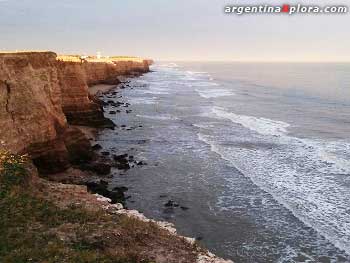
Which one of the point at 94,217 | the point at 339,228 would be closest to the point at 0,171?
the point at 94,217

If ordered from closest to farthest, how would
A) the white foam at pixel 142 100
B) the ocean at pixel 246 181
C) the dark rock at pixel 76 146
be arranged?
the ocean at pixel 246 181 → the dark rock at pixel 76 146 → the white foam at pixel 142 100

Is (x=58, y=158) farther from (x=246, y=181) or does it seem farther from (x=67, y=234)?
(x=67, y=234)

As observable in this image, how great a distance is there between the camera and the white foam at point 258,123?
4429 cm

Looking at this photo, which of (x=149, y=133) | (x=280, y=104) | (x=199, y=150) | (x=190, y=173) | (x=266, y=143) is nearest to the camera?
(x=190, y=173)

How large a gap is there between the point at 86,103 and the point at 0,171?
21.5 metres

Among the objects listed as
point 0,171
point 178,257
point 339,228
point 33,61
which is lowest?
point 339,228

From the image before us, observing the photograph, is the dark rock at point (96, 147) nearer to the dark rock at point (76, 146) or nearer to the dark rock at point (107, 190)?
the dark rock at point (76, 146)

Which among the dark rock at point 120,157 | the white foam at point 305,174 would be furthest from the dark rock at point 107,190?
the white foam at point 305,174

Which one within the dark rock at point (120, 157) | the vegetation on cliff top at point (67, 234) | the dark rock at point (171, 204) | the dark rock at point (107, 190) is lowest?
the dark rock at point (171, 204)

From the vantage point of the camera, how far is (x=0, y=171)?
1736cm

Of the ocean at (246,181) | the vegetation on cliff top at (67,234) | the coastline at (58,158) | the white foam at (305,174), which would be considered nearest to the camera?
the vegetation on cliff top at (67,234)

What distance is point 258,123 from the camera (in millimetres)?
50094

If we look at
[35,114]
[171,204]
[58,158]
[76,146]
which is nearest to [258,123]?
[76,146]

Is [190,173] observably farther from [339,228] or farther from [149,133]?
[149,133]
